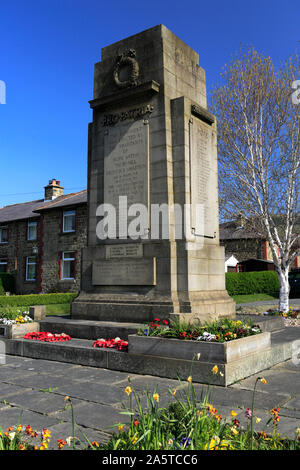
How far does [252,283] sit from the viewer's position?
3212 centimetres

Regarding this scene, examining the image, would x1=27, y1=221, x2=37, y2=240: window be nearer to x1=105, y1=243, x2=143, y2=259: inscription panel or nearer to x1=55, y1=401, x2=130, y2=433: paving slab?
x1=105, y1=243, x2=143, y2=259: inscription panel

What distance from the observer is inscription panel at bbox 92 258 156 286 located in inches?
322

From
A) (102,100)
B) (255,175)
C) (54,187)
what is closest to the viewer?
(102,100)

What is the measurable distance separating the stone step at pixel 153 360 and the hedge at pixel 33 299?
14304 millimetres

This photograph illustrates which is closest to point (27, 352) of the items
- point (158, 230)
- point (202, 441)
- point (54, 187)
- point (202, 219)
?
point (158, 230)

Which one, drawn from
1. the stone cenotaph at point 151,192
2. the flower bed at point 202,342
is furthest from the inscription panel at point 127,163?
the flower bed at point 202,342

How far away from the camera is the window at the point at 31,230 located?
107ft

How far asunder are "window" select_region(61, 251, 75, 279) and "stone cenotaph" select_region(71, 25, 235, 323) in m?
20.3

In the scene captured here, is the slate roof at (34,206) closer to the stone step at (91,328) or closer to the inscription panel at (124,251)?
the inscription panel at (124,251)

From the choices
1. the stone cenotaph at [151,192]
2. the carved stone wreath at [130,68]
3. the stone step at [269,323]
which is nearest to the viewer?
the stone cenotaph at [151,192]

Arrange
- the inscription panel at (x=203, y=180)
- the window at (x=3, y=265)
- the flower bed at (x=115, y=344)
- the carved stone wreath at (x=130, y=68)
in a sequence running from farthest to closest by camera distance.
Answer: the window at (x=3, y=265)
the carved stone wreath at (x=130, y=68)
the inscription panel at (x=203, y=180)
the flower bed at (x=115, y=344)
